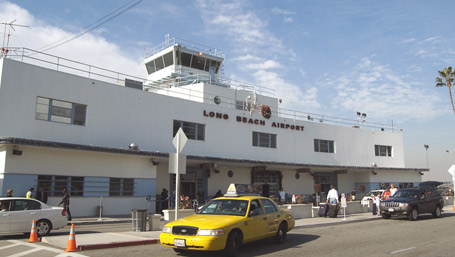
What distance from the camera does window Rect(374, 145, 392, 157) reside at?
40.5m

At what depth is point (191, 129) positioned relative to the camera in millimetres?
26859

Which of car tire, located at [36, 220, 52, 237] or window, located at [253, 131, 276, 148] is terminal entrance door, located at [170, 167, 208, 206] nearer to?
window, located at [253, 131, 276, 148]

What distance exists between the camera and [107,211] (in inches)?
851

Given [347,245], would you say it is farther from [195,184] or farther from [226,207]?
[195,184]

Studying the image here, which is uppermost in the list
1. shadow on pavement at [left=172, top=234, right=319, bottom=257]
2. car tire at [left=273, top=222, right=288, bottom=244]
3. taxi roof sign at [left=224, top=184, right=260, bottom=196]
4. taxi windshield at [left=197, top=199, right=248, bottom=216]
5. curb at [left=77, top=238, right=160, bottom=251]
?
taxi roof sign at [left=224, top=184, right=260, bottom=196]

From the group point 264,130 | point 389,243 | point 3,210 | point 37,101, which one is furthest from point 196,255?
point 264,130

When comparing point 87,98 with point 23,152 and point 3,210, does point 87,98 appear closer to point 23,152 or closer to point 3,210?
point 23,152

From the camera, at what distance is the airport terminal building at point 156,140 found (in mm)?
19438

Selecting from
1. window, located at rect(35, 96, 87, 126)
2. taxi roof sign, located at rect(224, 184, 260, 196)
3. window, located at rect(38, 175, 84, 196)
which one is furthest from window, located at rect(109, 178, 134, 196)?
taxi roof sign, located at rect(224, 184, 260, 196)

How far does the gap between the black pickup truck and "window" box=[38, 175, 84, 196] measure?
15.7 metres

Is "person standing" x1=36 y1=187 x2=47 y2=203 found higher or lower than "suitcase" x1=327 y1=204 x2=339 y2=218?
higher

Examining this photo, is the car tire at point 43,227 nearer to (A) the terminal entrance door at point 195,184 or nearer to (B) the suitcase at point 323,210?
(B) the suitcase at point 323,210

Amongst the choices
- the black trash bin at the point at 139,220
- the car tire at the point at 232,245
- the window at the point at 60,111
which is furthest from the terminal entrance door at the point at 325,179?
the car tire at the point at 232,245

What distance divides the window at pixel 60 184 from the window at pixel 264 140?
14.2 m
